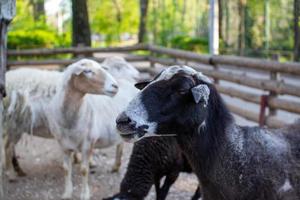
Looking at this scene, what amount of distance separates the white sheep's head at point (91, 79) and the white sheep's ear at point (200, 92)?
276cm

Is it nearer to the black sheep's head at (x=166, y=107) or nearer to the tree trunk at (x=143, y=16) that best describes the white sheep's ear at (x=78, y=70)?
the black sheep's head at (x=166, y=107)

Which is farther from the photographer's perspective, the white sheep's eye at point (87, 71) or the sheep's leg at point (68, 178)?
the sheep's leg at point (68, 178)

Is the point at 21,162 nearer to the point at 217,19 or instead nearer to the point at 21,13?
the point at 217,19

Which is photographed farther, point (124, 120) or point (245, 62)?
point (245, 62)

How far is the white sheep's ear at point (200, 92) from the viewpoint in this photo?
3201mm

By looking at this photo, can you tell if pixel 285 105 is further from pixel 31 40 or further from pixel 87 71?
pixel 31 40

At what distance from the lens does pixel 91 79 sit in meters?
5.95

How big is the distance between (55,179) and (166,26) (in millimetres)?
27141

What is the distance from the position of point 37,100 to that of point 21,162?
1.47m

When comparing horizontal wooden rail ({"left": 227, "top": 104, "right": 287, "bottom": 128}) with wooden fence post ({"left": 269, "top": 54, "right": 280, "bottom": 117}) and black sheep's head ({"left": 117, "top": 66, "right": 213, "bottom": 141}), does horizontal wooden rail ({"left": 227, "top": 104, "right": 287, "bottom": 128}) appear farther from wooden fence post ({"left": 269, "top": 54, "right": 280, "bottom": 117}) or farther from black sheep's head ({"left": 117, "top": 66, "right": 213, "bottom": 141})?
black sheep's head ({"left": 117, "top": 66, "right": 213, "bottom": 141})

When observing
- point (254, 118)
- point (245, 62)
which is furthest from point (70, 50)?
point (254, 118)

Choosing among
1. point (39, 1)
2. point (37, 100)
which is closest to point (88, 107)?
point (37, 100)

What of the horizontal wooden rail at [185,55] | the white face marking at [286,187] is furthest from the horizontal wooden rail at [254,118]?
the white face marking at [286,187]

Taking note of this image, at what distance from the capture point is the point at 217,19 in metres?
13.4
